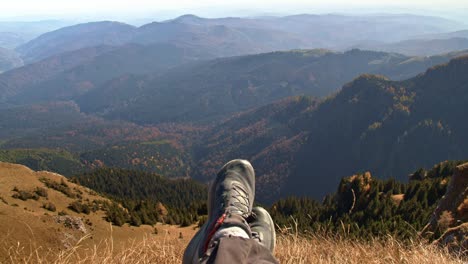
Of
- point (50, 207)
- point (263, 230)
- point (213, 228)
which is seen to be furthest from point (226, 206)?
point (50, 207)

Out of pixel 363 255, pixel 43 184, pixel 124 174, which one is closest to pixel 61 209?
pixel 43 184

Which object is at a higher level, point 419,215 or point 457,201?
point 457,201

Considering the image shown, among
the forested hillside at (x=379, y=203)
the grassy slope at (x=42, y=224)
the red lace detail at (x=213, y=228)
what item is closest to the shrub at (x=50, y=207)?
the grassy slope at (x=42, y=224)

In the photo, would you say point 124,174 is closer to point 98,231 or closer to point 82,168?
point 98,231

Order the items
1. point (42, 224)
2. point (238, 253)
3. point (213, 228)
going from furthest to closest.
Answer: point (42, 224) < point (213, 228) < point (238, 253)

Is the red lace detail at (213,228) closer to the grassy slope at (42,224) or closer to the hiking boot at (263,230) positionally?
the hiking boot at (263,230)

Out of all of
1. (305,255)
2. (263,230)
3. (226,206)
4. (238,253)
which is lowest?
(305,255)

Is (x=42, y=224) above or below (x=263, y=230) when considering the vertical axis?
below

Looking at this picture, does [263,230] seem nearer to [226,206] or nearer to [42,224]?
[226,206]

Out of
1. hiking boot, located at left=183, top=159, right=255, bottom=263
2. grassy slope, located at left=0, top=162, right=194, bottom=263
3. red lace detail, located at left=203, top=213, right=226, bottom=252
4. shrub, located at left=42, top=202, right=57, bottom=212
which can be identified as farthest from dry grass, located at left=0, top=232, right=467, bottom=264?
shrub, located at left=42, top=202, right=57, bottom=212
